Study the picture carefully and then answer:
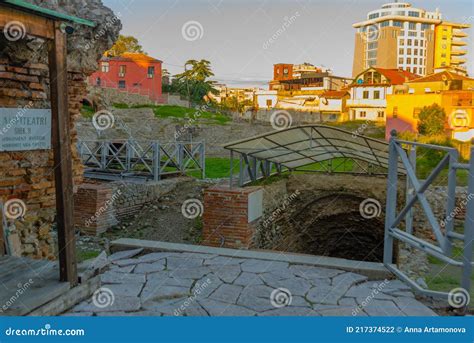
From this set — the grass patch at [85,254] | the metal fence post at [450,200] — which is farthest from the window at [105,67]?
the metal fence post at [450,200]

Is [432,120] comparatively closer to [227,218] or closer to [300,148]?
[300,148]

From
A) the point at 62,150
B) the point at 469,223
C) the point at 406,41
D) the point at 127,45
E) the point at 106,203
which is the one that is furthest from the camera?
the point at 406,41

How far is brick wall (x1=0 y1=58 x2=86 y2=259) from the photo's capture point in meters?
5.26

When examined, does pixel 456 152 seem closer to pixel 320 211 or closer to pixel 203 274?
pixel 203 274

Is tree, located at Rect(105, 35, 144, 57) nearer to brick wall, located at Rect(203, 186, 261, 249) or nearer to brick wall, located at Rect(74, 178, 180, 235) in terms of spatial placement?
brick wall, located at Rect(74, 178, 180, 235)

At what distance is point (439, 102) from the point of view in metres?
33.9

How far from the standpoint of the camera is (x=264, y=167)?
11609 mm

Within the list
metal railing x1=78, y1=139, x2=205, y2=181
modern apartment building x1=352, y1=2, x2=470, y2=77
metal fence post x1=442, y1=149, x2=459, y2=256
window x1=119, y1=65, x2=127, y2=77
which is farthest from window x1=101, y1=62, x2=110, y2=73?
modern apartment building x1=352, y1=2, x2=470, y2=77

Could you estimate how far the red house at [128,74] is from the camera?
43.5 metres

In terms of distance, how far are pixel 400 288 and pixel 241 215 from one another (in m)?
4.37

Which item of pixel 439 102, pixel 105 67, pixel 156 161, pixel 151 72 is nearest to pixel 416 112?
pixel 439 102

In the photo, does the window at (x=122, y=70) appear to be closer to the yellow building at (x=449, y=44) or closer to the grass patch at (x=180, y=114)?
the grass patch at (x=180, y=114)

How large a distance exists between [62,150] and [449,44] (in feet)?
277

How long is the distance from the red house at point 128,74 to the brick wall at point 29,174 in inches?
1510
